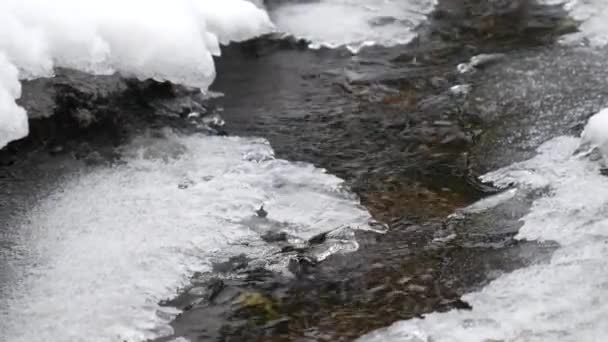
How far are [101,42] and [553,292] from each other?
342 cm

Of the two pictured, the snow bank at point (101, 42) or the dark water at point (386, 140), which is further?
the snow bank at point (101, 42)

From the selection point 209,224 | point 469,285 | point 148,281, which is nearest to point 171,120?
point 209,224

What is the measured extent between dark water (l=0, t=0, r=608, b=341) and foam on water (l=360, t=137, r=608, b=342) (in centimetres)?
9

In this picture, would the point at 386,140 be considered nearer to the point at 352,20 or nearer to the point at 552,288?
the point at 552,288

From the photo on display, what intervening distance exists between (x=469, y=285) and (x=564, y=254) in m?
0.46

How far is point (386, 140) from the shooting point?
16.4ft

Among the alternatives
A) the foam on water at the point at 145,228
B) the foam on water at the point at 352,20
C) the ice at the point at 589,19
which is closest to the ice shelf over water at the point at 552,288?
the foam on water at the point at 145,228

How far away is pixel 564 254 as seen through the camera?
363 centimetres

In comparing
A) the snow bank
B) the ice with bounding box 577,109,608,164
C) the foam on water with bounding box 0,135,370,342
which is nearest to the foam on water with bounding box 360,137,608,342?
the ice with bounding box 577,109,608,164

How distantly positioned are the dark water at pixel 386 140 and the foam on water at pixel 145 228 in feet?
0.46

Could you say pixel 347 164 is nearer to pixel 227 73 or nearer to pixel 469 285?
pixel 469 285

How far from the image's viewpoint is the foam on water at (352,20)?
682 cm

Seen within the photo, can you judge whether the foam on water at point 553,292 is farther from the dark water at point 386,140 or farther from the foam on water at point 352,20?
the foam on water at point 352,20

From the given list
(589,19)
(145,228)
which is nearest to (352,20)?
(589,19)
